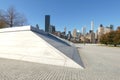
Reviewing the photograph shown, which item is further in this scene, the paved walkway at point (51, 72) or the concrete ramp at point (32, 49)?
the concrete ramp at point (32, 49)

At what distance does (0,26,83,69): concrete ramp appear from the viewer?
8906 millimetres

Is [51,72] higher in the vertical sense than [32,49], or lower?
lower

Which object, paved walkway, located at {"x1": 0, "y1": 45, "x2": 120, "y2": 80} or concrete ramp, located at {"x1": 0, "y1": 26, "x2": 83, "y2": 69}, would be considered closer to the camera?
paved walkway, located at {"x1": 0, "y1": 45, "x2": 120, "y2": 80}

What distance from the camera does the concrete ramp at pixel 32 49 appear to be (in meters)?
8.91

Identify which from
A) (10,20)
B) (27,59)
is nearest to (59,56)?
(27,59)

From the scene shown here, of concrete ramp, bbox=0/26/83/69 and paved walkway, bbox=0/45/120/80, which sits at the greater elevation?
concrete ramp, bbox=0/26/83/69

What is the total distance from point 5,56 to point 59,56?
5232 millimetres

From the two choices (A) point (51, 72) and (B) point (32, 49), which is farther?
(B) point (32, 49)

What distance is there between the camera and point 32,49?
1062 cm

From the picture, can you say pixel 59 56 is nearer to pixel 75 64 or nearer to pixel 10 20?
pixel 75 64

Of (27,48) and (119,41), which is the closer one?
(27,48)

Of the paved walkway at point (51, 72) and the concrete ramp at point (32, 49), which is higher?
the concrete ramp at point (32, 49)

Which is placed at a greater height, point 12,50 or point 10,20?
point 10,20

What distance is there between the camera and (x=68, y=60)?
859 centimetres
